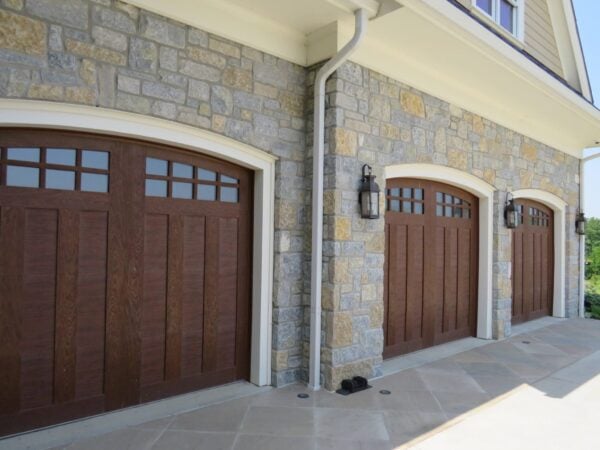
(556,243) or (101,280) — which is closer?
(101,280)

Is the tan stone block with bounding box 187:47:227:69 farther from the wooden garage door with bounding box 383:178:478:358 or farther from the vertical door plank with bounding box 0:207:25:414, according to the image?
the wooden garage door with bounding box 383:178:478:358

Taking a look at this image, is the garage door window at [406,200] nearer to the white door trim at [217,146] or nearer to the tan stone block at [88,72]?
the white door trim at [217,146]

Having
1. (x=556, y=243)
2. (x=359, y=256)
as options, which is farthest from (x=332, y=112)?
(x=556, y=243)

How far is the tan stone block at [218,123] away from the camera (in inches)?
141

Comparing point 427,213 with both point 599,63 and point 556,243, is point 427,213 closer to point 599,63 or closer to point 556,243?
point 556,243

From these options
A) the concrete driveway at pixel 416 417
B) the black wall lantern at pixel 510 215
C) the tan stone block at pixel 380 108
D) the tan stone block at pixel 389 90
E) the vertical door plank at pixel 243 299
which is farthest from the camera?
the black wall lantern at pixel 510 215

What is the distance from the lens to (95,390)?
127 inches

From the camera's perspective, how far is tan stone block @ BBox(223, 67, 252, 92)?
3680 mm

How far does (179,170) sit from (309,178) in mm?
1191

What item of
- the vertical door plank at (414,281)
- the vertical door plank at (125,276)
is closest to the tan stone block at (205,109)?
the vertical door plank at (125,276)

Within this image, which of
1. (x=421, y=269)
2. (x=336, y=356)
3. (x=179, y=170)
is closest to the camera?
(x=179, y=170)

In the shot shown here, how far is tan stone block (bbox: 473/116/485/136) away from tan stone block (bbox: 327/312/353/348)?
325 centimetres

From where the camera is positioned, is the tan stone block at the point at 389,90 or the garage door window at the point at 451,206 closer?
the tan stone block at the point at 389,90

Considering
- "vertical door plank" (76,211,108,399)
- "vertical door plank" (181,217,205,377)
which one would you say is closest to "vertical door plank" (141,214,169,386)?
"vertical door plank" (181,217,205,377)
